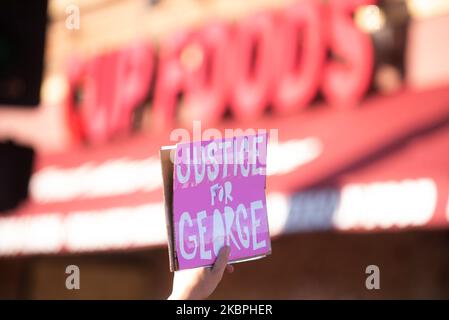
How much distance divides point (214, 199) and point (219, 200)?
12mm

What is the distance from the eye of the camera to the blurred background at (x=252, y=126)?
419 centimetres

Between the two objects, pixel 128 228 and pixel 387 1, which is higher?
pixel 387 1

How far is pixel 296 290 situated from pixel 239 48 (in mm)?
1612

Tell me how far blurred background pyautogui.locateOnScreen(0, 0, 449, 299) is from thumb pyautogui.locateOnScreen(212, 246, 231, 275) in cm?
208

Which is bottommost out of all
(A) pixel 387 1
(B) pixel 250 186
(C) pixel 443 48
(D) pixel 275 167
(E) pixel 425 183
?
(B) pixel 250 186

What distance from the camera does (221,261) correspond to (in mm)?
1915

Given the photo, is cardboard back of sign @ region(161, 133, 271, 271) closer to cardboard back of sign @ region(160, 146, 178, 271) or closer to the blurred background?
cardboard back of sign @ region(160, 146, 178, 271)

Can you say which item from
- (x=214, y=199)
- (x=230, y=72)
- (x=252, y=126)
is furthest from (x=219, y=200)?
(x=230, y=72)

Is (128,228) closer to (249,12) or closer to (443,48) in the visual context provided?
(249,12)

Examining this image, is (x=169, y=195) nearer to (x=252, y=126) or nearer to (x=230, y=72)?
(x=252, y=126)

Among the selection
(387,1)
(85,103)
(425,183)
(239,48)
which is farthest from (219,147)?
(85,103)

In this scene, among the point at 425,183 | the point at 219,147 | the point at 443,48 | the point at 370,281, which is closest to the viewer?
the point at 219,147

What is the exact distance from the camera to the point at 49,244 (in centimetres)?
573

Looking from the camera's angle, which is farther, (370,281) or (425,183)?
(370,281)
